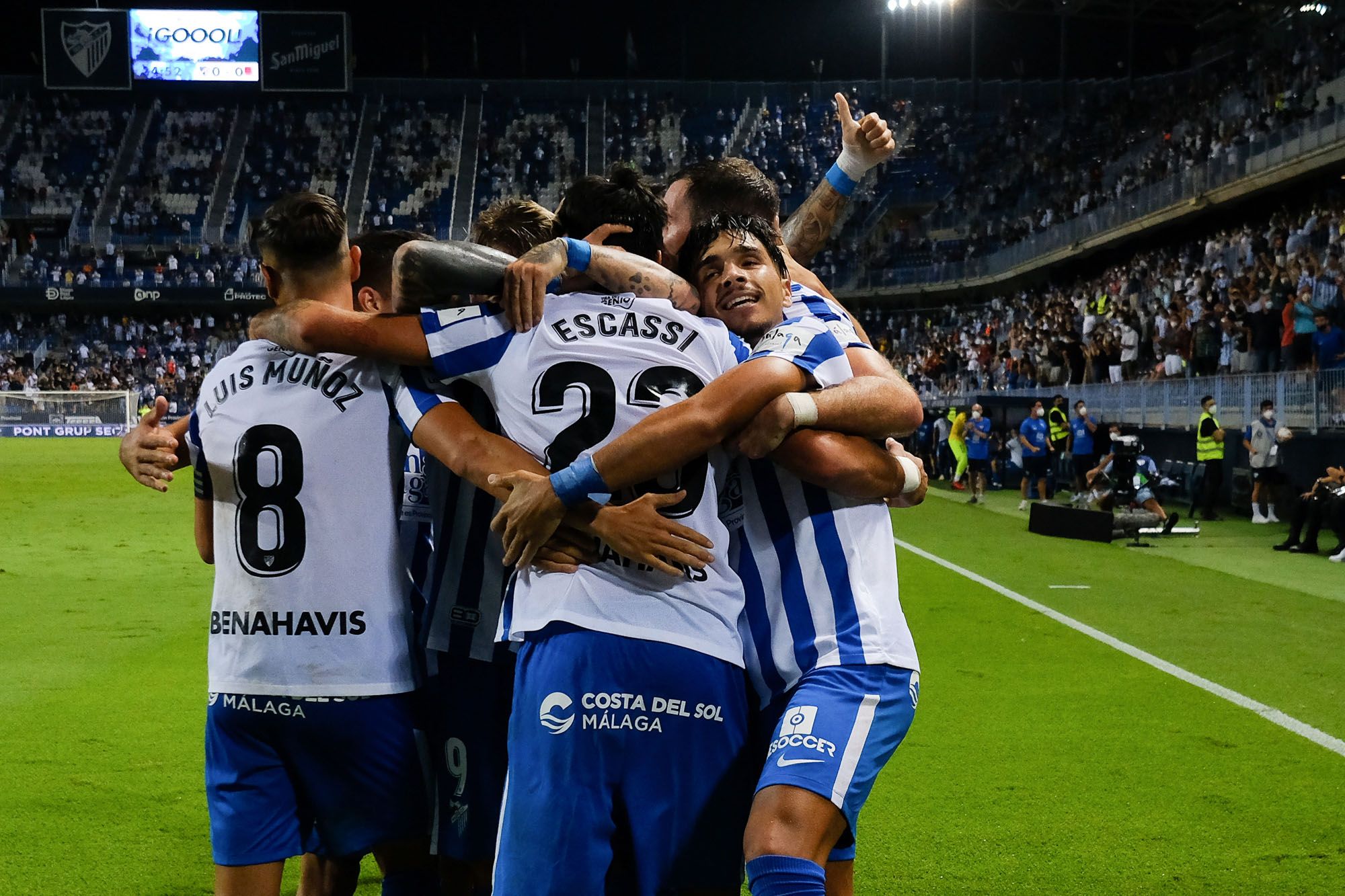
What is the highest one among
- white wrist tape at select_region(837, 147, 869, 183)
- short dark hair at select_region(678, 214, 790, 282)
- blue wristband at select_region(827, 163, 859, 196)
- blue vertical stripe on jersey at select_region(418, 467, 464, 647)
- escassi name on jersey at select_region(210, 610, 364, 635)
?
white wrist tape at select_region(837, 147, 869, 183)

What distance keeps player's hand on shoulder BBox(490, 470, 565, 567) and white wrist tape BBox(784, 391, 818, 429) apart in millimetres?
578

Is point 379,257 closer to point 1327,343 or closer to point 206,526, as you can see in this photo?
point 206,526

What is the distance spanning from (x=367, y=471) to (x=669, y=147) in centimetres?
5346

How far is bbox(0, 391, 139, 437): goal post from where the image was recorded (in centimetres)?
4091

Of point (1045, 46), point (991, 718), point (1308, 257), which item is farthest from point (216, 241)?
point (991, 718)

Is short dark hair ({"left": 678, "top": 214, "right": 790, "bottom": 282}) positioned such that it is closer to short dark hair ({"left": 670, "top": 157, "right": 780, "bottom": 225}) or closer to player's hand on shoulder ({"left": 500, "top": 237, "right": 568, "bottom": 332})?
short dark hair ({"left": 670, "top": 157, "right": 780, "bottom": 225})

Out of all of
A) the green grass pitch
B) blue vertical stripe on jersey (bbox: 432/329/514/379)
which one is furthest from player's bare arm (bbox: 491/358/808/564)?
the green grass pitch

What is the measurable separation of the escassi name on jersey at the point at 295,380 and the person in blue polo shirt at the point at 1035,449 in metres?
19.1

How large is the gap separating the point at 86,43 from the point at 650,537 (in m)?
58.9

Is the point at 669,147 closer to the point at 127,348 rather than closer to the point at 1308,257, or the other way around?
the point at 127,348

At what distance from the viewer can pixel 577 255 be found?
2.83 meters

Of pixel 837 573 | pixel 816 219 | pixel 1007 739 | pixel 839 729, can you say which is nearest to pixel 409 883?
pixel 839 729

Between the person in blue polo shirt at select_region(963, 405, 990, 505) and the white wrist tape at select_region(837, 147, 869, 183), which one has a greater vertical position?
the white wrist tape at select_region(837, 147, 869, 183)

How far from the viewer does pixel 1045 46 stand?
59281mm
